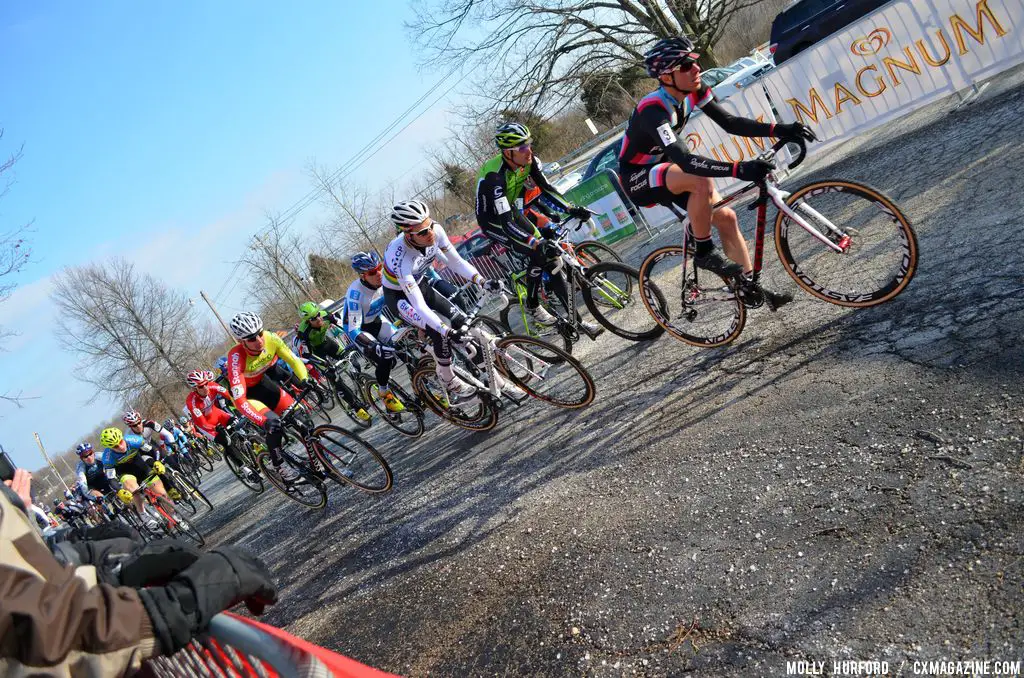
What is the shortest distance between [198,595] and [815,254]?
5.15 meters

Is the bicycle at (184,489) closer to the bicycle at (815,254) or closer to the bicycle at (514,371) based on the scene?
the bicycle at (514,371)

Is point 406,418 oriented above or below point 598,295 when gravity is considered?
below

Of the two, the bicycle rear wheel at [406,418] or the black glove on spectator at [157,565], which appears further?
the bicycle rear wheel at [406,418]

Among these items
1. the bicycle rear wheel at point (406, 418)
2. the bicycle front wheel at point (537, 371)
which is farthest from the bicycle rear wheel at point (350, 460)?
the bicycle front wheel at point (537, 371)

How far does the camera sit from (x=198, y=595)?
5.97ft

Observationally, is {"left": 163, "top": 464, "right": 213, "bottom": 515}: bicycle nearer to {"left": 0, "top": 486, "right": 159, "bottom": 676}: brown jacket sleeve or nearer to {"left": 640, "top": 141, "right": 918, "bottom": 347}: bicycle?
{"left": 640, "top": 141, "right": 918, "bottom": 347}: bicycle

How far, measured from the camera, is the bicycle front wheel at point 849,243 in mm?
4656

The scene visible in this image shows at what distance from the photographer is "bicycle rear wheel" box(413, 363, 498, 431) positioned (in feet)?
24.2

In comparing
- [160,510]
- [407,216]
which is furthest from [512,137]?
[160,510]

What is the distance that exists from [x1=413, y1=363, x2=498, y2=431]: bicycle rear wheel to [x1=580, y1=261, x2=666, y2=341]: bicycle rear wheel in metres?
1.62

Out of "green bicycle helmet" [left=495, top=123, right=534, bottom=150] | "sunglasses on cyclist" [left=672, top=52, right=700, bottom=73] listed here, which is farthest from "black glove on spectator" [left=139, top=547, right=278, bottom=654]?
"green bicycle helmet" [left=495, top=123, right=534, bottom=150]

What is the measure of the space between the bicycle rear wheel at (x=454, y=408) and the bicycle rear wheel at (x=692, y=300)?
2.18 metres

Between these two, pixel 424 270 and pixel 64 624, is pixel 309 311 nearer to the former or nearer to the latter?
pixel 424 270

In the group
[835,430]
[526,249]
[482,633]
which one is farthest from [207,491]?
[835,430]
